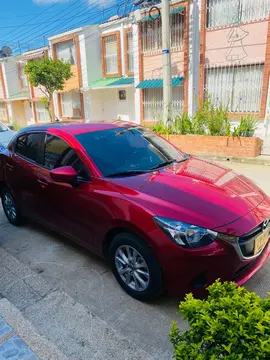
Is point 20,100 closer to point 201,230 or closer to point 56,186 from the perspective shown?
point 56,186

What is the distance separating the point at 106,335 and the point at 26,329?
0.68 m

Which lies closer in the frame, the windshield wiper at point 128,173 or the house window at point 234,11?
the windshield wiper at point 128,173

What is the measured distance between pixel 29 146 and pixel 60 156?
88cm

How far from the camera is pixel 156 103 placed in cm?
1345

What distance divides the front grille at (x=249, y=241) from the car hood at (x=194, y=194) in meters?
0.16


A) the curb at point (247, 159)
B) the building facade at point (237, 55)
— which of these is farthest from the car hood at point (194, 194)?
the building facade at point (237, 55)

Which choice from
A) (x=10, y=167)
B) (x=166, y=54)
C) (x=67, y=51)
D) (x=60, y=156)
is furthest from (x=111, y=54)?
(x=60, y=156)

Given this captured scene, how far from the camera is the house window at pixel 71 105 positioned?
1869cm

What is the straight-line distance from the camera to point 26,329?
2.35m

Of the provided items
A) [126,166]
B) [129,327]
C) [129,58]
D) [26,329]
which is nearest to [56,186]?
[126,166]

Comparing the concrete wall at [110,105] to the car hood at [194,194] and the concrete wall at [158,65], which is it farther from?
the car hood at [194,194]

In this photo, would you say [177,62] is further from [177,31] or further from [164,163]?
[164,163]

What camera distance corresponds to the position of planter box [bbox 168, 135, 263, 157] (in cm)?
818

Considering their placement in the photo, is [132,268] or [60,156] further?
[60,156]
